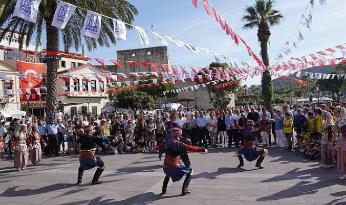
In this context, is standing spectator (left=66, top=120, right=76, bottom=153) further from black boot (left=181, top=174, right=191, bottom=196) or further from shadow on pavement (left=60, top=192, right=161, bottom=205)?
black boot (left=181, top=174, right=191, bottom=196)

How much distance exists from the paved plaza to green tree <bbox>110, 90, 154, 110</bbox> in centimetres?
3688

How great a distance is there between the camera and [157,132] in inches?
692

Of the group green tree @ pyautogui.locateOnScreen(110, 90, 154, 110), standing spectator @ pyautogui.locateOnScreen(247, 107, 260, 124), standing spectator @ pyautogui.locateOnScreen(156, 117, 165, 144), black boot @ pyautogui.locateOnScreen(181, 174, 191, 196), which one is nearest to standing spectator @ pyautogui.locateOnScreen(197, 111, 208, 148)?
standing spectator @ pyautogui.locateOnScreen(156, 117, 165, 144)

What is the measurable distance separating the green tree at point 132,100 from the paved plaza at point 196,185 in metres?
36.9

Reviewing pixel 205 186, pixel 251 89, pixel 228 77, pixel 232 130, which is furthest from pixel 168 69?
pixel 251 89

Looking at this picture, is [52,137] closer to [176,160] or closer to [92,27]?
[92,27]

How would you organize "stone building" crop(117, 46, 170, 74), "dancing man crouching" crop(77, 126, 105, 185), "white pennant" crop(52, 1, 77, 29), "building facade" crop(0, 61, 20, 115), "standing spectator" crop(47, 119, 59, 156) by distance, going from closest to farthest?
"dancing man crouching" crop(77, 126, 105, 185) → "white pennant" crop(52, 1, 77, 29) → "standing spectator" crop(47, 119, 59, 156) → "building facade" crop(0, 61, 20, 115) → "stone building" crop(117, 46, 170, 74)

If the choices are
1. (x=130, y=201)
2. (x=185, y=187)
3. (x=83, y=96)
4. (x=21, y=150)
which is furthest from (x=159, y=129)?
(x=83, y=96)

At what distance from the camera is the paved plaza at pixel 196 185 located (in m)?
8.57

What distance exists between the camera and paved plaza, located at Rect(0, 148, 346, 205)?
337 inches

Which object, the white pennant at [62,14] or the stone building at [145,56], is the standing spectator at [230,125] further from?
the stone building at [145,56]

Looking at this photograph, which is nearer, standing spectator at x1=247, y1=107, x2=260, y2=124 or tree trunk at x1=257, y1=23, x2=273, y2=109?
standing spectator at x1=247, y1=107, x2=260, y2=124

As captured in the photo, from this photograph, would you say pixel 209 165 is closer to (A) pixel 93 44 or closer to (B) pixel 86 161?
(B) pixel 86 161

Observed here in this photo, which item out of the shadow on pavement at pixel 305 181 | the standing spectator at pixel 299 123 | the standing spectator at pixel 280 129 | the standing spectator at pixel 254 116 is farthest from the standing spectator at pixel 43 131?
the shadow on pavement at pixel 305 181
